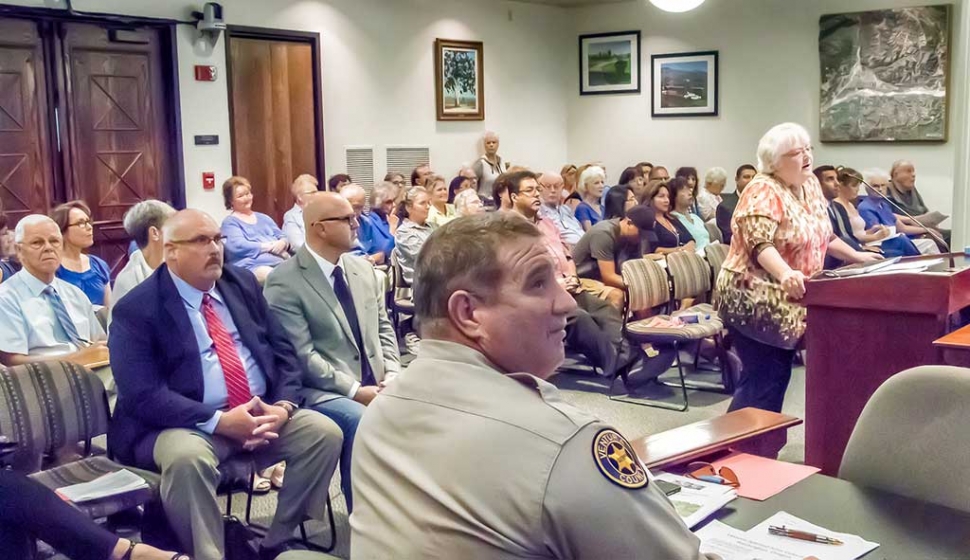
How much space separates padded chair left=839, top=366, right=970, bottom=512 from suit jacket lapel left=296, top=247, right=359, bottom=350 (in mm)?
1992

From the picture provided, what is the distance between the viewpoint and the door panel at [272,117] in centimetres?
837

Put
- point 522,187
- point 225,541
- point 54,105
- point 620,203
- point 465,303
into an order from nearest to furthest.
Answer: point 465,303 → point 225,541 → point 522,187 → point 54,105 → point 620,203

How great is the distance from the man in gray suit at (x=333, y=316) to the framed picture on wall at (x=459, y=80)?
6867 mm

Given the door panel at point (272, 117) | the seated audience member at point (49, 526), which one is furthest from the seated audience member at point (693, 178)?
the seated audience member at point (49, 526)

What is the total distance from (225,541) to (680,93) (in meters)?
9.39

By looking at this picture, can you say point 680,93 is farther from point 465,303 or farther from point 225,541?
point 465,303

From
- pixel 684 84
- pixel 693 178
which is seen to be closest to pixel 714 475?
pixel 693 178

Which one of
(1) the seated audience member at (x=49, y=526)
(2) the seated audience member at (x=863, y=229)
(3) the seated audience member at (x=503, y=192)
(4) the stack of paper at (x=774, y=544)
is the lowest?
(1) the seated audience member at (x=49, y=526)

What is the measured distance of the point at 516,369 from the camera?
133cm

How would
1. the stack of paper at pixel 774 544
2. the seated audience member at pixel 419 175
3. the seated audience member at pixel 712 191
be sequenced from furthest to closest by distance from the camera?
the seated audience member at pixel 712 191
the seated audience member at pixel 419 175
the stack of paper at pixel 774 544

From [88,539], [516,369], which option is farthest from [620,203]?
[516,369]

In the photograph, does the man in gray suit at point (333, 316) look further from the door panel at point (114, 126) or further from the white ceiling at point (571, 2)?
the white ceiling at point (571, 2)

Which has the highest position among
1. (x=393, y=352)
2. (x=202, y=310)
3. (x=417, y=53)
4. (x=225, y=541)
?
(x=417, y=53)

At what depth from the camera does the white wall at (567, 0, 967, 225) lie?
32.6 feet
